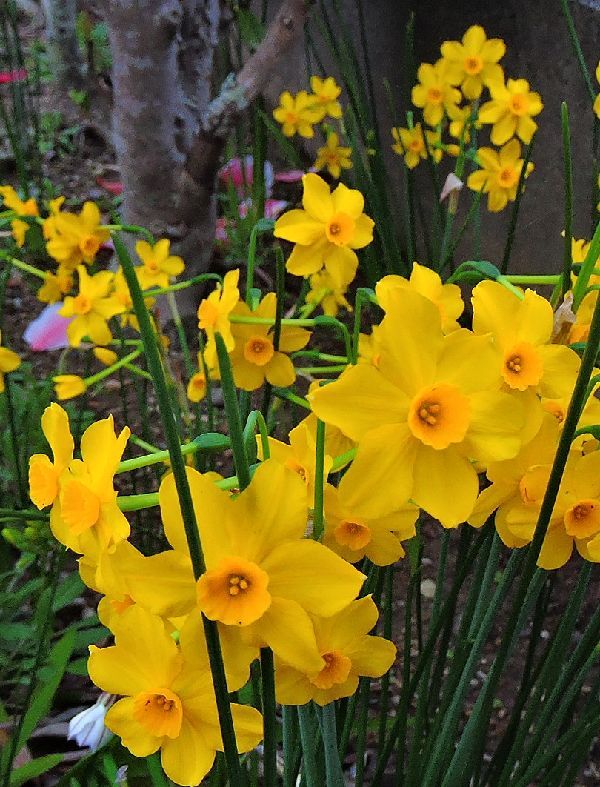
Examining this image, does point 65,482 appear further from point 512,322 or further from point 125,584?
point 512,322

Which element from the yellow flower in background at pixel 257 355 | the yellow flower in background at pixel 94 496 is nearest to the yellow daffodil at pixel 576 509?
the yellow flower in background at pixel 94 496

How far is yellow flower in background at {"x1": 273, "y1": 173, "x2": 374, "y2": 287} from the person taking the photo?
78 centimetres

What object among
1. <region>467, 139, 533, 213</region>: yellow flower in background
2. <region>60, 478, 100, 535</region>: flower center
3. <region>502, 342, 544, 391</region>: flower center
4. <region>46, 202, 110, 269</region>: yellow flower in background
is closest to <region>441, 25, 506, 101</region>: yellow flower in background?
<region>467, 139, 533, 213</region>: yellow flower in background

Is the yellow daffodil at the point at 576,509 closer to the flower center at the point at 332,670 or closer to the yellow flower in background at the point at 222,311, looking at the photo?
the flower center at the point at 332,670

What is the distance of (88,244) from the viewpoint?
1260mm

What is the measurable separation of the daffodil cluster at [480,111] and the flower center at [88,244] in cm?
52

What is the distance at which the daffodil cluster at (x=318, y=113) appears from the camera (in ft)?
5.44

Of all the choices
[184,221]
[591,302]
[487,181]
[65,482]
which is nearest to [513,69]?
[487,181]

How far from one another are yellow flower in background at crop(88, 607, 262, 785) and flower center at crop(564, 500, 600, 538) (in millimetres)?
208

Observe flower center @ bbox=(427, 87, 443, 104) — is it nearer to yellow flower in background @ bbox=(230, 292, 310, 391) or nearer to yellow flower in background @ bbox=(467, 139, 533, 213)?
yellow flower in background @ bbox=(467, 139, 533, 213)

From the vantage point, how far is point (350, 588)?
0.35 m

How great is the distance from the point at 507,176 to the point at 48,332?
1.29 meters

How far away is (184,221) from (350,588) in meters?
1.74

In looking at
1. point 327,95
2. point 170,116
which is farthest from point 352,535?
point 170,116
